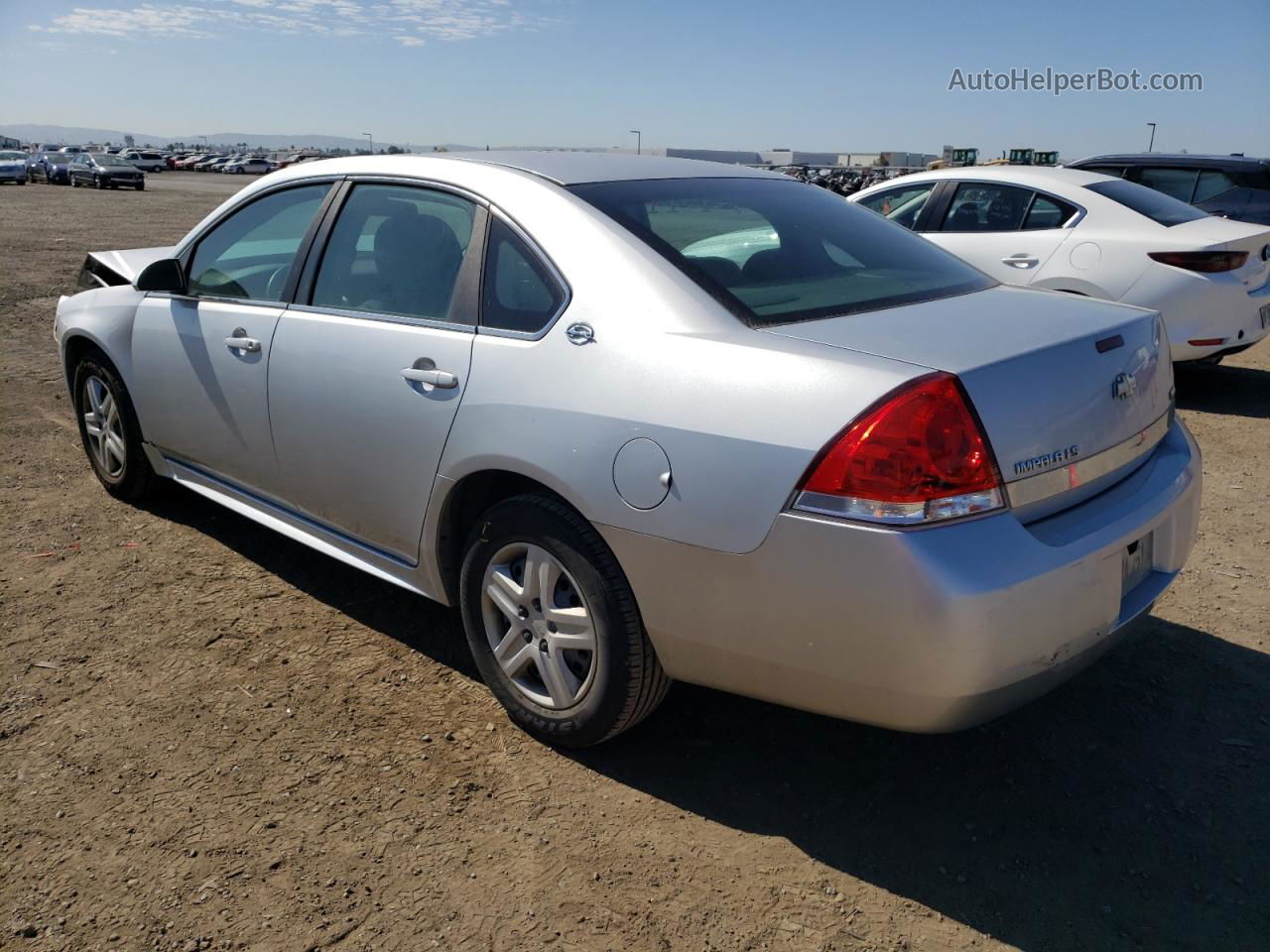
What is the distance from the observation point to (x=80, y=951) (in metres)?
2.20

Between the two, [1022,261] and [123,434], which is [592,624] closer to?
[123,434]

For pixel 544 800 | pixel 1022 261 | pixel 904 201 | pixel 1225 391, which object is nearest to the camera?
pixel 544 800

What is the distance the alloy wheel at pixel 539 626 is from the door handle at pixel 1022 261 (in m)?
5.43

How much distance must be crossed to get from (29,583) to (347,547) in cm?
156

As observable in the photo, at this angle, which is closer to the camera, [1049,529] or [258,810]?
[1049,529]

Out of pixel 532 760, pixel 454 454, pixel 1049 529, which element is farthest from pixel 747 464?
pixel 532 760

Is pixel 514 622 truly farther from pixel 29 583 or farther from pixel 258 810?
pixel 29 583

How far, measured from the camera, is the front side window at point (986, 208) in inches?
286

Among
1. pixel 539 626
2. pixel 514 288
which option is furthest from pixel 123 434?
pixel 539 626

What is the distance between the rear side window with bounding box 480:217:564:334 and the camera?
2771 millimetres

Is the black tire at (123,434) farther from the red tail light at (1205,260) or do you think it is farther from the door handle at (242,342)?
the red tail light at (1205,260)

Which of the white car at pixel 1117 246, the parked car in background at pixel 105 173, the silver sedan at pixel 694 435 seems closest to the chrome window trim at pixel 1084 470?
the silver sedan at pixel 694 435

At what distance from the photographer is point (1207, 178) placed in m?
9.30

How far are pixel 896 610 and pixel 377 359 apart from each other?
179 centimetres
